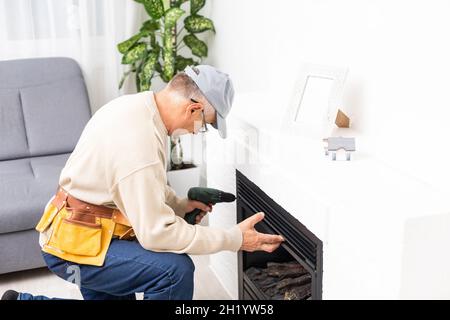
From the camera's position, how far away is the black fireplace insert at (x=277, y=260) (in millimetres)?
1898

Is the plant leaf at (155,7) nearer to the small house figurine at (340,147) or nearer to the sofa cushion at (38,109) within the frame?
the sofa cushion at (38,109)

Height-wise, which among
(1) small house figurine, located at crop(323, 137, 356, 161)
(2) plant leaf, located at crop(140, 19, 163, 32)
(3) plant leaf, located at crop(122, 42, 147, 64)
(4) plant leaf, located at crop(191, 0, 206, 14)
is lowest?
(1) small house figurine, located at crop(323, 137, 356, 161)

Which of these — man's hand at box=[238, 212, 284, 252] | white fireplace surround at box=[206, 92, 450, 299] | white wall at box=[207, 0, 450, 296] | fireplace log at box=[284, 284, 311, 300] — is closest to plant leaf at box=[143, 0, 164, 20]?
white wall at box=[207, 0, 450, 296]

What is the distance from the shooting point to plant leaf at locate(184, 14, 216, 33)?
3367 millimetres

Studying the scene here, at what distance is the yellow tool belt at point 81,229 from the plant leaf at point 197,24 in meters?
1.62

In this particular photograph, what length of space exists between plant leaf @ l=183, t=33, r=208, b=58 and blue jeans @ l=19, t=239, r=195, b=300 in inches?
65.8

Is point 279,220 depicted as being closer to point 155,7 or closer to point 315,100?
point 315,100

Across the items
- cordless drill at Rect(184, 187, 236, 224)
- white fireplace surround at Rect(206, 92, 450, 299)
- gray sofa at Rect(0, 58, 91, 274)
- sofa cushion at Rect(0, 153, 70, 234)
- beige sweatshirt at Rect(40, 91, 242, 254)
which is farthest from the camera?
gray sofa at Rect(0, 58, 91, 274)

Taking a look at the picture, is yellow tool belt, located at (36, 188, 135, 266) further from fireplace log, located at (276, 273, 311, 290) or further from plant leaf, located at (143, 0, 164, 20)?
plant leaf, located at (143, 0, 164, 20)

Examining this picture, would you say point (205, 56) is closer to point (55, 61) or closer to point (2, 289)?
point (55, 61)

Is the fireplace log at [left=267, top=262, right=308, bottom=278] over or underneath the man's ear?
underneath


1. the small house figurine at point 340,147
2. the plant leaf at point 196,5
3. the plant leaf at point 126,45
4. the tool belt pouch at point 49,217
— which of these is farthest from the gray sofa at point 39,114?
the small house figurine at point 340,147

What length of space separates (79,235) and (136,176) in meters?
0.32
